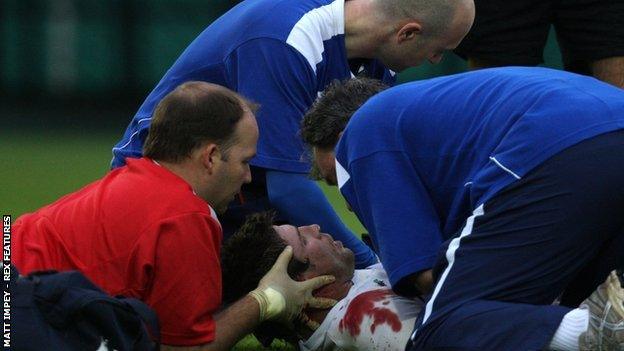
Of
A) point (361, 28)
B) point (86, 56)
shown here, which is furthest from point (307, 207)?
point (86, 56)

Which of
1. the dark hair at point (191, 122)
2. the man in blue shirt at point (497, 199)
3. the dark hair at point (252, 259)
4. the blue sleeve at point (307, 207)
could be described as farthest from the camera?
the blue sleeve at point (307, 207)

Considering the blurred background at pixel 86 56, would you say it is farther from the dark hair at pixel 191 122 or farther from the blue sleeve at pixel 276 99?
the dark hair at pixel 191 122

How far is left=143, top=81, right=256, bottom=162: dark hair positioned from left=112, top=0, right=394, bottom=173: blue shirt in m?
0.53

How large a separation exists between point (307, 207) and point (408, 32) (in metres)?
0.69

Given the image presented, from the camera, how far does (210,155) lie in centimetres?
361

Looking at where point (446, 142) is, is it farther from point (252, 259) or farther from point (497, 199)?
point (252, 259)

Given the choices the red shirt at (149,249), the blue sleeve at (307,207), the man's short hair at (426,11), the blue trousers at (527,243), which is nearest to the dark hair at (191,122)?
the red shirt at (149,249)

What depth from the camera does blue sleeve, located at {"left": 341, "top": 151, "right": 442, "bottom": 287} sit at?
3.29 m

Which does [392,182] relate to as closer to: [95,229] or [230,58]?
[95,229]

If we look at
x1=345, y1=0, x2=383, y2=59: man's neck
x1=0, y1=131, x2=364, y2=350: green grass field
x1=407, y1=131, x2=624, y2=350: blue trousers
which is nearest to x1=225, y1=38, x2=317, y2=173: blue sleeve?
x1=345, y1=0, x2=383, y2=59: man's neck

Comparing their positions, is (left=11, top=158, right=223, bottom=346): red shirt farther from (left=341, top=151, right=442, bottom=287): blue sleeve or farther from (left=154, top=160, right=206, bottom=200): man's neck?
(left=341, top=151, right=442, bottom=287): blue sleeve

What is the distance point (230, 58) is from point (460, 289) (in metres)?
1.45

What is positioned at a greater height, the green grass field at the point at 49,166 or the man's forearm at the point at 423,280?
the man's forearm at the point at 423,280

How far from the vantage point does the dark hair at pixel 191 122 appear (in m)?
3.59
